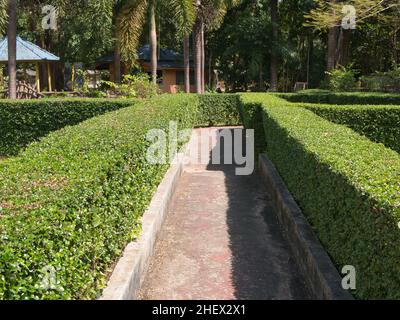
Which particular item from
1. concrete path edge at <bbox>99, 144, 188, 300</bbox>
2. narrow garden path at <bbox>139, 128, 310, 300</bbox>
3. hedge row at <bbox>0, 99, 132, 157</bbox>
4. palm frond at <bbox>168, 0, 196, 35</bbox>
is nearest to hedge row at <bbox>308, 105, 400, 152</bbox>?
narrow garden path at <bbox>139, 128, 310, 300</bbox>

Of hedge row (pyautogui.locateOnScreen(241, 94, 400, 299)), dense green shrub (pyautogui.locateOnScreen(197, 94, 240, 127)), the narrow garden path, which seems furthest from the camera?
dense green shrub (pyautogui.locateOnScreen(197, 94, 240, 127))

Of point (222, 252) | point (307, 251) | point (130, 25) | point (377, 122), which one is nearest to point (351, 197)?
point (307, 251)

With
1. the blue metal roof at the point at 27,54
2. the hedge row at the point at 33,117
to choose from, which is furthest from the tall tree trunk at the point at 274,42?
the hedge row at the point at 33,117

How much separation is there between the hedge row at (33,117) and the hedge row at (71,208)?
27.5ft

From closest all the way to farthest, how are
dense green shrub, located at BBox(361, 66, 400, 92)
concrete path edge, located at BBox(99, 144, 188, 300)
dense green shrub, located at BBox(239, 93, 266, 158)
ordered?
concrete path edge, located at BBox(99, 144, 188, 300) → dense green shrub, located at BBox(239, 93, 266, 158) → dense green shrub, located at BBox(361, 66, 400, 92)

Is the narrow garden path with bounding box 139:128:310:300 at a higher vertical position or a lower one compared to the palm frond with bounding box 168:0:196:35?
lower

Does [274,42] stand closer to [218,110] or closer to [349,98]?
[218,110]

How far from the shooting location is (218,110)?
21.9 metres

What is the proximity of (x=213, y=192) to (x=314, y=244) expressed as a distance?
4.92 metres

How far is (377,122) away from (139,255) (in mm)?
8163

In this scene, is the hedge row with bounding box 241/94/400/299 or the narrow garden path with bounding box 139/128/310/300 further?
the narrow garden path with bounding box 139/128/310/300

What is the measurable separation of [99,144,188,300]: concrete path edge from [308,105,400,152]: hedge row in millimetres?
5185

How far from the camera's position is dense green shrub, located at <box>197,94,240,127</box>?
71.3 ft

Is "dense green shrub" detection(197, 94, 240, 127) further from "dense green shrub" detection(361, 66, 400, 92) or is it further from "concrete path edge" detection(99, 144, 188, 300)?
"concrete path edge" detection(99, 144, 188, 300)
